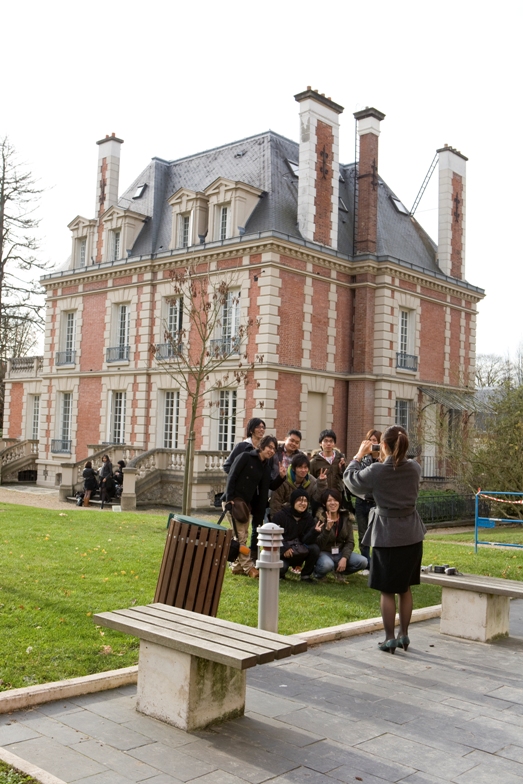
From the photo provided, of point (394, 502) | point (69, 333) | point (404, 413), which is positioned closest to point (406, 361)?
point (404, 413)

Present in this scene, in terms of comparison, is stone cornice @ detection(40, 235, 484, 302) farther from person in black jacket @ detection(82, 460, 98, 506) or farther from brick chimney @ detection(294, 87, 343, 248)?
person in black jacket @ detection(82, 460, 98, 506)

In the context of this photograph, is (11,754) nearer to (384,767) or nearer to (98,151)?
(384,767)

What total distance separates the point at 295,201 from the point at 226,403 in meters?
6.88

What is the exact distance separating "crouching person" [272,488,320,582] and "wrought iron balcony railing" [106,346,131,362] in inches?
753

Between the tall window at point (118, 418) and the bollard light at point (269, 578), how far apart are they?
21.4 m

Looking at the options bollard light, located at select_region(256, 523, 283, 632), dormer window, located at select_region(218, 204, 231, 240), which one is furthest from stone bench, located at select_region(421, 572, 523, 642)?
dormer window, located at select_region(218, 204, 231, 240)

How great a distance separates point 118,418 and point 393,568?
22379mm

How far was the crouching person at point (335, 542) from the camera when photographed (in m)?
9.27

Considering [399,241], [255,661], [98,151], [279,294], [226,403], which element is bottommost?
[255,661]

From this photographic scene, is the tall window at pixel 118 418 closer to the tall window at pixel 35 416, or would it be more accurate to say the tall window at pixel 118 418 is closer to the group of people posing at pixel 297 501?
the tall window at pixel 35 416

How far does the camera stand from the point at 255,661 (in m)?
4.45

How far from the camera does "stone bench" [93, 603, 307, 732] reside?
4730 millimetres

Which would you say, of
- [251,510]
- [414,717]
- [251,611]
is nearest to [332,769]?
[414,717]

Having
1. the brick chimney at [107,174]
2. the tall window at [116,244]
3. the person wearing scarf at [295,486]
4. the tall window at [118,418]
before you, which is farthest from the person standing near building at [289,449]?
the brick chimney at [107,174]
